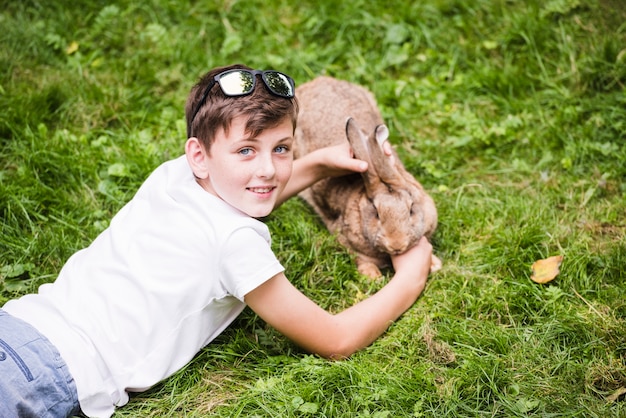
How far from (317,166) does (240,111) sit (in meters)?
1.05

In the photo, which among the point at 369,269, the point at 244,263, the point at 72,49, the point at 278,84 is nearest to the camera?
the point at 244,263

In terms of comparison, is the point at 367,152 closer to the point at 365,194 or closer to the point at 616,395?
the point at 365,194

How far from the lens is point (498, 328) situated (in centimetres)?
334

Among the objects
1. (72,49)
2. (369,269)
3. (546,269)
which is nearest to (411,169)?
(369,269)

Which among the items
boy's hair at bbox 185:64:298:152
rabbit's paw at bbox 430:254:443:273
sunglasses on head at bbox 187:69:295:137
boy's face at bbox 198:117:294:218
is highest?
sunglasses on head at bbox 187:69:295:137

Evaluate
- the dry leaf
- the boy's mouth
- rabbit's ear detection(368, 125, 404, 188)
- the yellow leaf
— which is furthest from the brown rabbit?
the yellow leaf

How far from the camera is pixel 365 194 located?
4.02m

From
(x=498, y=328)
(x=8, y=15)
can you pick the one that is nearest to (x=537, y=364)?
(x=498, y=328)

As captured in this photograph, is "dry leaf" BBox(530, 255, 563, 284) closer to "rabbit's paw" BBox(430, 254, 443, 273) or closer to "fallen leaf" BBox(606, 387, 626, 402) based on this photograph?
"rabbit's paw" BBox(430, 254, 443, 273)

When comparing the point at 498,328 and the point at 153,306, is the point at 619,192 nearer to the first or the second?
the point at 498,328

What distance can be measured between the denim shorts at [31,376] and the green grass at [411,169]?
14.3 inches

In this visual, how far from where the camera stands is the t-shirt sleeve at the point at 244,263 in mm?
2828

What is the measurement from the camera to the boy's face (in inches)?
114

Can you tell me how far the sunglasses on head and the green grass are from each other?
3.88 ft
